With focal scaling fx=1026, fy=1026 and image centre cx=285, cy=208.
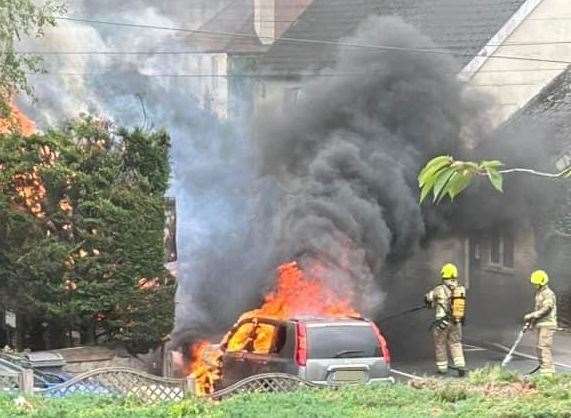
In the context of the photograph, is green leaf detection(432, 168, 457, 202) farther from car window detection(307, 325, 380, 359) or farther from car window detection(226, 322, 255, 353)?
car window detection(226, 322, 255, 353)

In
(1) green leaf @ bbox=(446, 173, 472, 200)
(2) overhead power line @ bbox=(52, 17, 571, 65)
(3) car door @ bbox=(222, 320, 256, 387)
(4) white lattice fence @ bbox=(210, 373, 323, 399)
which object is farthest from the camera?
(2) overhead power line @ bbox=(52, 17, 571, 65)

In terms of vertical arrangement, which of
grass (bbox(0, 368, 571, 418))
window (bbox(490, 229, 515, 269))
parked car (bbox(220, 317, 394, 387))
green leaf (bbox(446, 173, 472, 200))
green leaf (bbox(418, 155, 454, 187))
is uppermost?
window (bbox(490, 229, 515, 269))

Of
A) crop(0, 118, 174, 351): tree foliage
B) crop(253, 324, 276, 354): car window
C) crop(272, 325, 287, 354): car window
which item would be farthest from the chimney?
crop(272, 325, 287, 354): car window

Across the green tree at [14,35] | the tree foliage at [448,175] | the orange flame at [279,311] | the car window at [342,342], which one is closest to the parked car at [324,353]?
the car window at [342,342]

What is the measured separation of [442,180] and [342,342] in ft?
23.9

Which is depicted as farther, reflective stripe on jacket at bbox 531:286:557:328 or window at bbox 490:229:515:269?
window at bbox 490:229:515:269

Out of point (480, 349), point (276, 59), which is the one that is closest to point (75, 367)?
point (480, 349)

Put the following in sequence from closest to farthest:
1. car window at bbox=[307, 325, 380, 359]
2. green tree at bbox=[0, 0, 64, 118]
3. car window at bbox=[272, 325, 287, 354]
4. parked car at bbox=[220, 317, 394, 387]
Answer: parked car at bbox=[220, 317, 394, 387]
car window at bbox=[307, 325, 380, 359]
car window at bbox=[272, 325, 287, 354]
green tree at bbox=[0, 0, 64, 118]

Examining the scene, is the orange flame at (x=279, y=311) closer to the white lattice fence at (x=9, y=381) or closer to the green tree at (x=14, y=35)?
the white lattice fence at (x=9, y=381)

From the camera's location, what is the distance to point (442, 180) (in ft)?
14.6

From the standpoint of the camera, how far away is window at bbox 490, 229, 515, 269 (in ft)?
72.5

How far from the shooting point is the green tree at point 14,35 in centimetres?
1294

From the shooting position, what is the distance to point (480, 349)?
18266 mm

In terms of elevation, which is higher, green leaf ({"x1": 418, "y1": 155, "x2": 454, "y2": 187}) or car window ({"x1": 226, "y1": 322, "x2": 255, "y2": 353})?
green leaf ({"x1": 418, "y1": 155, "x2": 454, "y2": 187})
